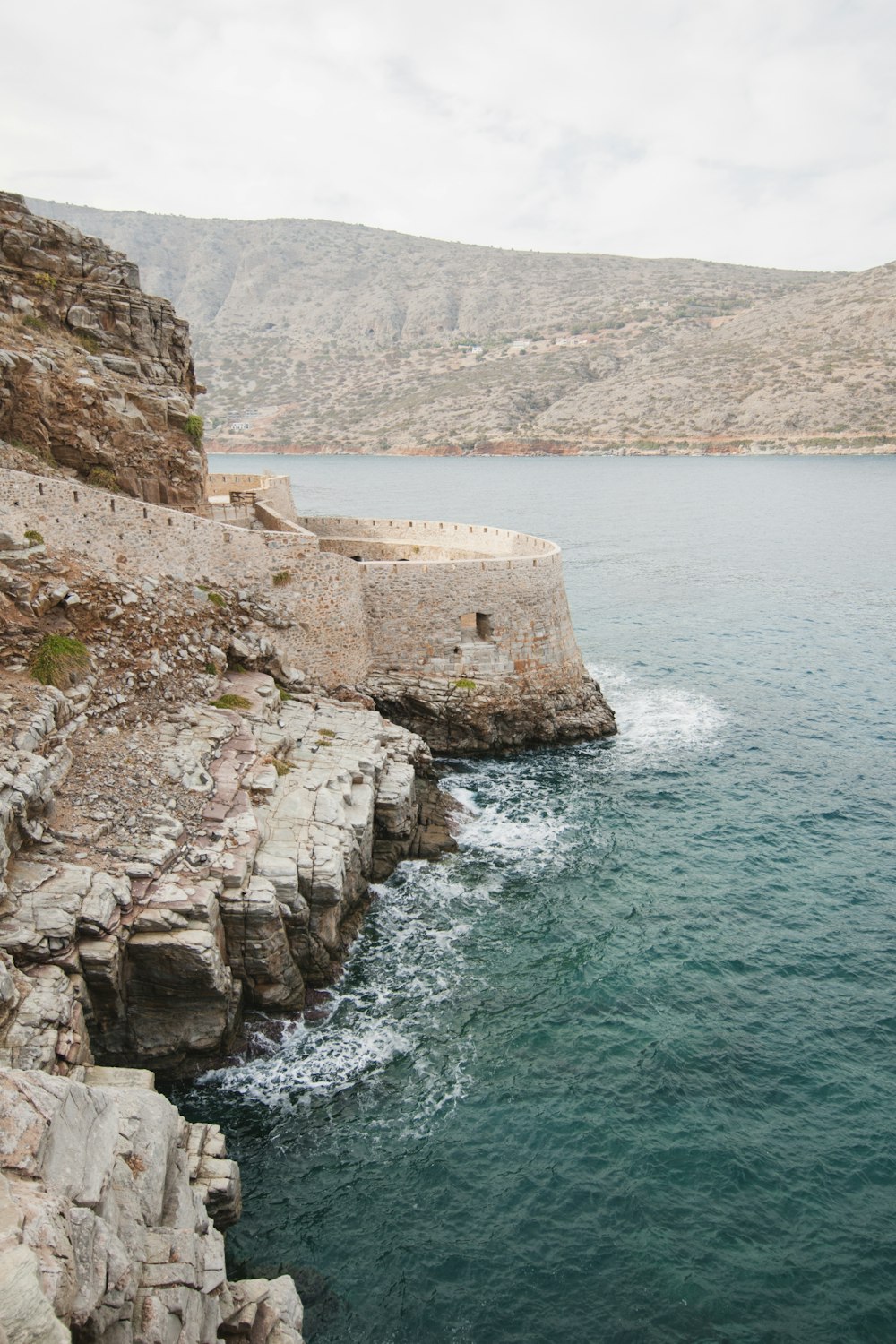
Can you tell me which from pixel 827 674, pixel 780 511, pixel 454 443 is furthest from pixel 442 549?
pixel 454 443

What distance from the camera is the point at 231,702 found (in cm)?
2386

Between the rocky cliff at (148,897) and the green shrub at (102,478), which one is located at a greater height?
the green shrub at (102,478)

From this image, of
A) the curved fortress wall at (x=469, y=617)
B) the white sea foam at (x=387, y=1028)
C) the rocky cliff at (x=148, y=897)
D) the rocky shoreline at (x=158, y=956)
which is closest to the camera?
the rocky shoreline at (x=158, y=956)

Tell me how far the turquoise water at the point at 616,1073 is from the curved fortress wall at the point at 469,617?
11.1 ft

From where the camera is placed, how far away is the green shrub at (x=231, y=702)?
2364 cm

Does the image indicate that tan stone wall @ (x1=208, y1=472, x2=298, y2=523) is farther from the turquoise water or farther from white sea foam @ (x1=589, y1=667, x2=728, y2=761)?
white sea foam @ (x1=589, y1=667, x2=728, y2=761)

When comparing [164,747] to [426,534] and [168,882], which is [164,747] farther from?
[426,534]

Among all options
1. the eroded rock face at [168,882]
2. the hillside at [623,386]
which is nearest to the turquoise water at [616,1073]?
the eroded rock face at [168,882]

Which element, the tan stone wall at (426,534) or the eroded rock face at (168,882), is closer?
the eroded rock face at (168,882)

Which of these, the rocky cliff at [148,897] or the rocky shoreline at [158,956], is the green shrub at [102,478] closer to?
the rocky cliff at [148,897]

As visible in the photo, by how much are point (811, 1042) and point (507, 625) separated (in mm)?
16882

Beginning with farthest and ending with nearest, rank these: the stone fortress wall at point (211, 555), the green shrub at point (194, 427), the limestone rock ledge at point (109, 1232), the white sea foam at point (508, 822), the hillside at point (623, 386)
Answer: the hillside at point (623, 386) → the green shrub at point (194, 427) → the white sea foam at point (508, 822) → the stone fortress wall at point (211, 555) → the limestone rock ledge at point (109, 1232)

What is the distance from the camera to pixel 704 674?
1559 inches

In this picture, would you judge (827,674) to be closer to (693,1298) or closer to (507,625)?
(507,625)
